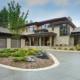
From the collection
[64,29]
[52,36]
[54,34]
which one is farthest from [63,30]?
[52,36]

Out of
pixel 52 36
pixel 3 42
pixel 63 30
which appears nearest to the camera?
pixel 3 42

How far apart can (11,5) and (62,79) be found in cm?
1708

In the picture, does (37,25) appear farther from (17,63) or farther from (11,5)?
(17,63)

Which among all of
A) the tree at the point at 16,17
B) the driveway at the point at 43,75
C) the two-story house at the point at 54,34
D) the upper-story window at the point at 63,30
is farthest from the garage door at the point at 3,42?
the driveway at the point at 43,75

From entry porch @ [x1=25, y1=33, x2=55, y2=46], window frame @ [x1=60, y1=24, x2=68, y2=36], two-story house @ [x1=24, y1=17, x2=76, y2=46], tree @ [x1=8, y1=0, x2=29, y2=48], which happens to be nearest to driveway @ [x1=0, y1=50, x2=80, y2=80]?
tree @ [x1=8, y1=0, x2=29, y2=48]

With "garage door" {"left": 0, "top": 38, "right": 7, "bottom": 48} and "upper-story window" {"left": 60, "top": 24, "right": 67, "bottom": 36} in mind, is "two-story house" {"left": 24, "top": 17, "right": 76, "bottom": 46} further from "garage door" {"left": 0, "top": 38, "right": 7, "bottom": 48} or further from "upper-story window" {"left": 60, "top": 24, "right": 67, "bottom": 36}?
"garage door" {"left": 0, "top": 38, "right": 7, "bottom": 48}

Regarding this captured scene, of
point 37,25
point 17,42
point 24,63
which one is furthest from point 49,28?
point 24,63

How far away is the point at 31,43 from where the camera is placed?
116 ft

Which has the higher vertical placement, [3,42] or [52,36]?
[52,36]

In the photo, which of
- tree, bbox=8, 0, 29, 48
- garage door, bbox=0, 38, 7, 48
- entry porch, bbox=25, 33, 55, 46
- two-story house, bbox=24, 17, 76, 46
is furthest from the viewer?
entry porch, bbox=25, 33, 55, 46

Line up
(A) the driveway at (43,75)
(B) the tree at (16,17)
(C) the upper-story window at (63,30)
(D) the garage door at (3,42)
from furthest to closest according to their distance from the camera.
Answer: (C) the upper-story window at (63,30) → (D) the garage door at (3,42) → (B) the tree at (16,17) → (A) the driveway at (43,75)

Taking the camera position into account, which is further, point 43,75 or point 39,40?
point 39,40

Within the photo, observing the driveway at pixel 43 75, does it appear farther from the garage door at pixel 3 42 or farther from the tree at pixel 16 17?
the garage door at pixel 3 42

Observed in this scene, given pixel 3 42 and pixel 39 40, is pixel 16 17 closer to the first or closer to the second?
pixel 3 42
